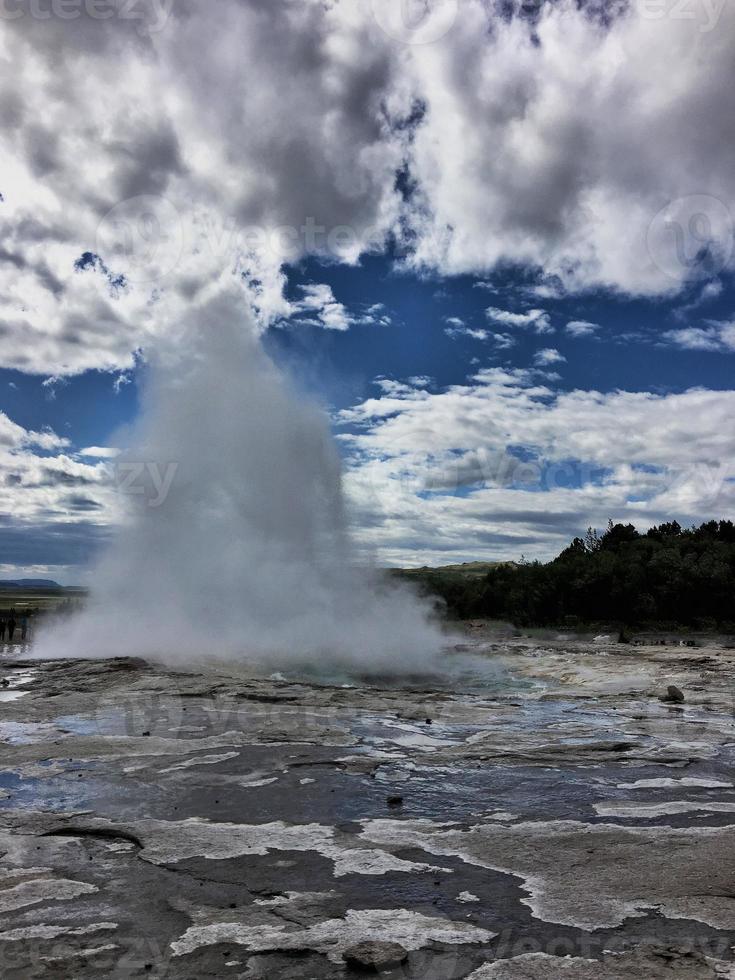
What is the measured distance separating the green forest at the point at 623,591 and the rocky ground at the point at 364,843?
32443mm

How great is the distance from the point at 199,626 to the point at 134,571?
412 centimetres

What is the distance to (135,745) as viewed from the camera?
31.4 ft

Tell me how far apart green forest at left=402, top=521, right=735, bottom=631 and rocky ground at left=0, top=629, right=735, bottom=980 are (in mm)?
32443

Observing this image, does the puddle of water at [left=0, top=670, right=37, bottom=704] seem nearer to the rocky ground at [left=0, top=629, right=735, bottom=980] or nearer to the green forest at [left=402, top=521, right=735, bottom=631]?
A: the rocky ground at [left=0, top=629, right=735, bottom=980]

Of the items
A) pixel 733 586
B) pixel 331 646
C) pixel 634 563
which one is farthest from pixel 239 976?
pixel 634 563

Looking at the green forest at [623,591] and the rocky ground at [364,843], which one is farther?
the green forest at [623,591]

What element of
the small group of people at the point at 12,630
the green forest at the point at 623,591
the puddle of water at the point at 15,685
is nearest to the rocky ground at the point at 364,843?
the puddle of water at the point at 15,685

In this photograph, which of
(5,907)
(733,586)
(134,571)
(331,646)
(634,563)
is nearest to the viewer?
(5,907)

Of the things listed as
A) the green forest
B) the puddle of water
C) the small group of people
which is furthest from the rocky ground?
the green forest

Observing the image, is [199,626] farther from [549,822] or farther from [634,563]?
[634,563]

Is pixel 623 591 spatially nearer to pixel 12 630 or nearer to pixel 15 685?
pixel 12 630

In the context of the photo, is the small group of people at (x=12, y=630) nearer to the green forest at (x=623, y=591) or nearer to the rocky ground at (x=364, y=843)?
the rocky ground at (x=364, y=843)

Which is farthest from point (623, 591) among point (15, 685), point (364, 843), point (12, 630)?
point (364, 843)

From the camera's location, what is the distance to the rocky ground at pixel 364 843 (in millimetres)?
4055
